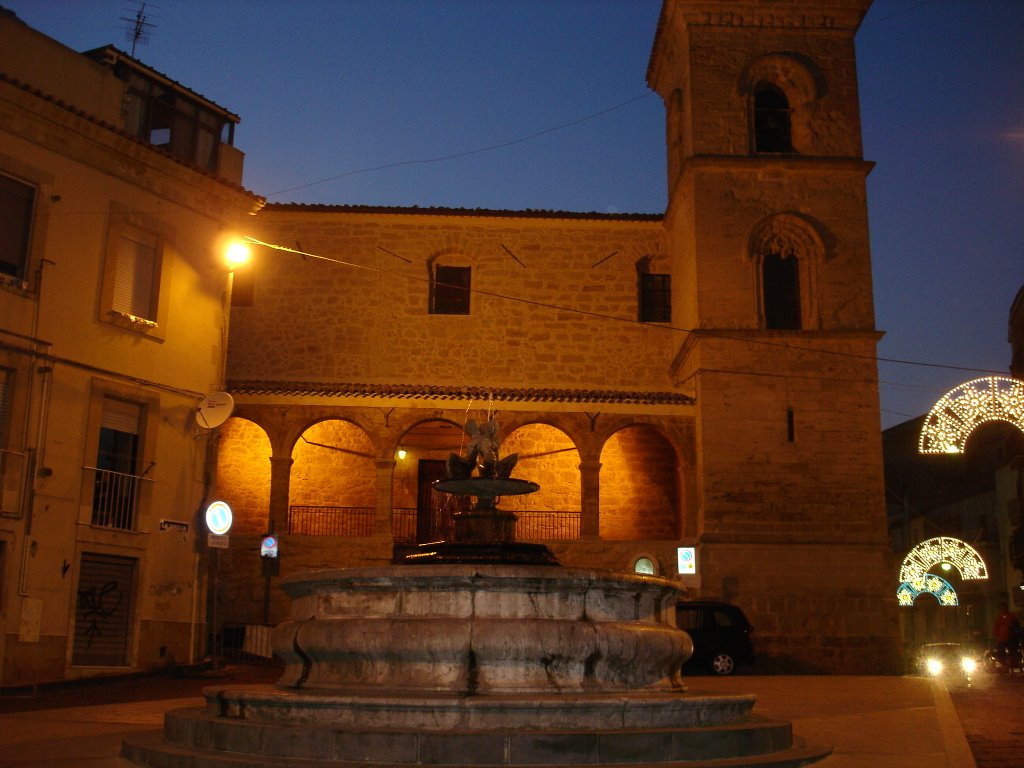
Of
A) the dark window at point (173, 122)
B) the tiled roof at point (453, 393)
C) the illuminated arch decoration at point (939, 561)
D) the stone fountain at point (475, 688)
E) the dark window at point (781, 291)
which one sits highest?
the dark window at point (173, 122)

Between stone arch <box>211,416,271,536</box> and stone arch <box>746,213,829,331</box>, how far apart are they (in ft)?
36.4

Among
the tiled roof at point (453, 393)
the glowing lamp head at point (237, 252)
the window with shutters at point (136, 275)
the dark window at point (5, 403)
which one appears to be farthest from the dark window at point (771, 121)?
the dark window at point (5, 403)

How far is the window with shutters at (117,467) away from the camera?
16.6 m

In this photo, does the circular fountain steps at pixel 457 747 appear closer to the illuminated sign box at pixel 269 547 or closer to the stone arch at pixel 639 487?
the illuminated sign box at pixel 269 547

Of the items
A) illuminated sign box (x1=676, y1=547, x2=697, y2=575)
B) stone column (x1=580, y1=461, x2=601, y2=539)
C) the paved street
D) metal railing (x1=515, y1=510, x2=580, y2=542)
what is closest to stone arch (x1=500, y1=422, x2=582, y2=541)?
metal railing (x1=515, y1=510, x2=580, y2=542)

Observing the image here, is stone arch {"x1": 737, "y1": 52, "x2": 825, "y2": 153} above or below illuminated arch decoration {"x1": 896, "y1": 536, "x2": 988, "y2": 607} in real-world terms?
above

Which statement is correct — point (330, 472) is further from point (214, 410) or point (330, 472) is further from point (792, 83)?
point (792, 83)

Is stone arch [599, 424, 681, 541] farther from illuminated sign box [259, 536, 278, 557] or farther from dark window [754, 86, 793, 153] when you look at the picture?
illuminated sign box [259, 536, 278, 557]

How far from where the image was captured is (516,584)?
806cm

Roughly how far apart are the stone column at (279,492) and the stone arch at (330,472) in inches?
72.0

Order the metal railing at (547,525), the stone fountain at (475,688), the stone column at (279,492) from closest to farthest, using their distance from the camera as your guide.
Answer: the stone fountain at (475,688)
the stone column at (279,492)
the metal railing at (547,525)

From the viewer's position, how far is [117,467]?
1698 centimetres

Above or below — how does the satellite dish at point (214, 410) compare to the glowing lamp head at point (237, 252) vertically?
below

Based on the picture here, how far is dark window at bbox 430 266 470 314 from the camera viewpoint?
2545cm
